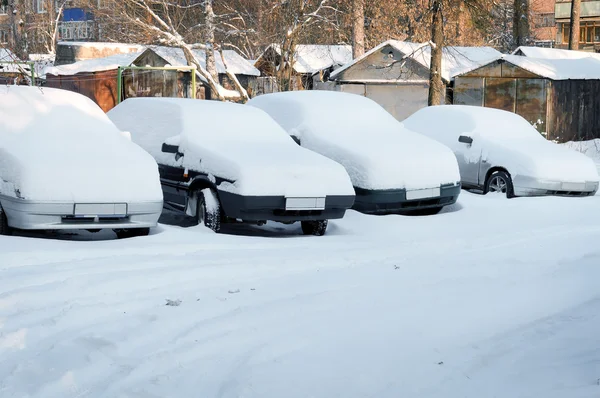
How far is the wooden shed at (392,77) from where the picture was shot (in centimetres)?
3191

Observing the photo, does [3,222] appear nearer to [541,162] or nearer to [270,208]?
[270,208]

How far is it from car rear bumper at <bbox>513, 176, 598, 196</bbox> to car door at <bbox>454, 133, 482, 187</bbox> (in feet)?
2.74

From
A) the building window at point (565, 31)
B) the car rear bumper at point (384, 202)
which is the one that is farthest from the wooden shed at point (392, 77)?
the building window at point (565, 31)

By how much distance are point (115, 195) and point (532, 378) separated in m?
5.02

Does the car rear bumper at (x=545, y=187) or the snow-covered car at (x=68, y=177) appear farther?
the car rear bumper at (x=545, y=187)

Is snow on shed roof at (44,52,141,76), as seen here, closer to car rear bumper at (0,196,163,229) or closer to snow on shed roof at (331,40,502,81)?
snow on shed roof at (331,40,502,81)

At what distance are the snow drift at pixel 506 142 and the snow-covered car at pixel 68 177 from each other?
20.0ft

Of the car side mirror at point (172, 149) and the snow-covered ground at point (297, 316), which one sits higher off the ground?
the car side mirror at point (172, 149)

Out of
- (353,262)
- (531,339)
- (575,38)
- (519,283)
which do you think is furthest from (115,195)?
(575,38)

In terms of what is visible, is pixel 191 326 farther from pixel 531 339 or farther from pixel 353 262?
pixel 353 262

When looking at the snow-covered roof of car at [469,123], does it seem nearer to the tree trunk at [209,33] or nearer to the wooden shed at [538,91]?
the wooden shed at [538,91]

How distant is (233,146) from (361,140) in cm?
217

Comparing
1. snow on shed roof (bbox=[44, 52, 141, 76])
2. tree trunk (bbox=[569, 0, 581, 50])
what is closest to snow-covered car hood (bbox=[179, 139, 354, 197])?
snow on shed roof (bbox=[44, 52, 141, 76])

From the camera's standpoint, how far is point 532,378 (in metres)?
4.79
